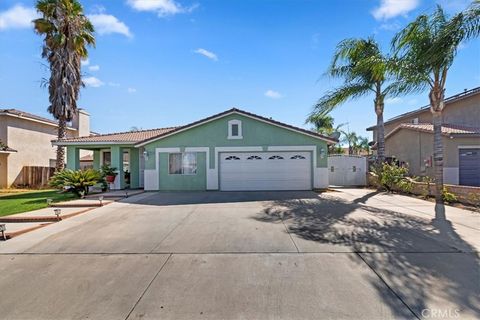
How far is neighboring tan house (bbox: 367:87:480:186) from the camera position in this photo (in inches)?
664

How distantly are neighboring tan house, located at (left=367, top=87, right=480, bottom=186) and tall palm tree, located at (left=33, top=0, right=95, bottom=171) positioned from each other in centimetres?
2409

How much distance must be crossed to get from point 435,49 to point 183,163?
42.7ft

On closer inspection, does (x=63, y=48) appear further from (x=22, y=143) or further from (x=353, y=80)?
(x=353, y=80)

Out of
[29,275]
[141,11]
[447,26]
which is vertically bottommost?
[29,275]

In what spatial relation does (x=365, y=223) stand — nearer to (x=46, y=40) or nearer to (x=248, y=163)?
(x=248, y=163)

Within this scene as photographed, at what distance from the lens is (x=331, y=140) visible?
53.3ft

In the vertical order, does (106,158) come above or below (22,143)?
below

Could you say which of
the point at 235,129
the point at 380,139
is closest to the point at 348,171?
the point at 380,139

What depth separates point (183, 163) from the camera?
16.6 m

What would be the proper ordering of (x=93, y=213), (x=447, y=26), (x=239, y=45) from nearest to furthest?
(x=447, y=26) → (x=93, y=213) → (x=239, y=45)

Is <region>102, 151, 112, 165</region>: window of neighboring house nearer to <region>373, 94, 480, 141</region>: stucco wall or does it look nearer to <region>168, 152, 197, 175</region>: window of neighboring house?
<region>168, 152, 197, 175</region>: window of neighboring house

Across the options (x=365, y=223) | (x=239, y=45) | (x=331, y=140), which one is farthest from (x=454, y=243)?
(x=239, y=45)

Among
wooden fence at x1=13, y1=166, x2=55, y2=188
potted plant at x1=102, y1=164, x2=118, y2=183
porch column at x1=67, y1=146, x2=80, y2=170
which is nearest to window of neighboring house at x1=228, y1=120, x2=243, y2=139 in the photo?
potted plant at x1=102, y1=164, x2=118, y2=183

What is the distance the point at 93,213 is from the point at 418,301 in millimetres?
9935
